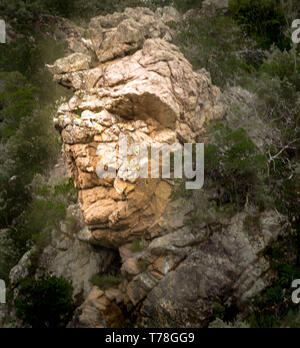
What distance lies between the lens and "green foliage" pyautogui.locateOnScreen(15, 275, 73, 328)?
8977 mm

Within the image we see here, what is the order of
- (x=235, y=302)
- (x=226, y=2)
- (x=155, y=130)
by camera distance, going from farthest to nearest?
(x=226, y=2) < (x=155, y=130) < (x=235, y=302)

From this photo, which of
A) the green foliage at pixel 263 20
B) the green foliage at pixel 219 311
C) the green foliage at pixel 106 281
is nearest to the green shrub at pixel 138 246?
the green foliage at pixel 106 281

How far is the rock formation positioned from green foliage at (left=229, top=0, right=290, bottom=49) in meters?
5.97

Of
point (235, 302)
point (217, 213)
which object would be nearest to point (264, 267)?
point (235, 302)

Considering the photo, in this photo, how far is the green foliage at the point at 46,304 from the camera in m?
8.98

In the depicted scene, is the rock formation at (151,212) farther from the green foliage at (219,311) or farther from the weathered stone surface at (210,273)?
the green foliage at (219,311)

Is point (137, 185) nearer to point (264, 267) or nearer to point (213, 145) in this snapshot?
point (213, 145)

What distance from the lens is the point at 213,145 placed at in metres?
9.48

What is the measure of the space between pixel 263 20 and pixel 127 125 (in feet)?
32.2

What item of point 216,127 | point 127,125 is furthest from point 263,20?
point 127,125

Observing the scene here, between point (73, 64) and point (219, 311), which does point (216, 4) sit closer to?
point (73, 64)

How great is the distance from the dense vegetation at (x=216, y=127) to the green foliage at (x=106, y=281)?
92cm

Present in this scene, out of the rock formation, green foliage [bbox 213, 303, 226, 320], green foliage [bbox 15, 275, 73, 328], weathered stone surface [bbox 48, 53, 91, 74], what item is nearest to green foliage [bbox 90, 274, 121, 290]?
the rock formation
